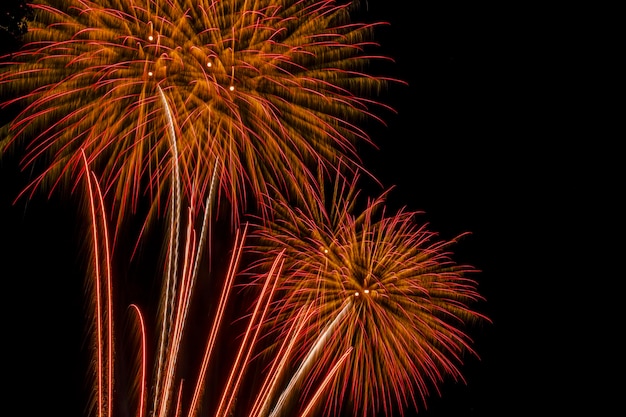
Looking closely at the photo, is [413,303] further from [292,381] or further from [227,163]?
[227,163]

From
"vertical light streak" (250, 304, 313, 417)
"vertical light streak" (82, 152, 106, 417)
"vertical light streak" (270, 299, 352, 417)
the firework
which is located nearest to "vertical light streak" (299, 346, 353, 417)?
the firework

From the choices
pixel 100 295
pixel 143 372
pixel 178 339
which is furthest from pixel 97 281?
pixel 178 339

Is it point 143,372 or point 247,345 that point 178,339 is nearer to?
point 143,372

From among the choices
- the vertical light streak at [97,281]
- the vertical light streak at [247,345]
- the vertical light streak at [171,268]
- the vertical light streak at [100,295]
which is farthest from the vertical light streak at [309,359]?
the vertical light streak at [97,281]

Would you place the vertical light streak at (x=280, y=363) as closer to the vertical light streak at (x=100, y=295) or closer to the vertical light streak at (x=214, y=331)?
the vertical light streak at (x=214, y=331)

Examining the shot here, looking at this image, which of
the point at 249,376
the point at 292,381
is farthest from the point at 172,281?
the point at 249,376

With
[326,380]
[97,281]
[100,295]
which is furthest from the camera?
[326,380]

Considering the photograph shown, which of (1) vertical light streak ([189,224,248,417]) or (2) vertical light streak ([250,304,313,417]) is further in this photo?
(2) vertical light streak ([250,304,313,417])

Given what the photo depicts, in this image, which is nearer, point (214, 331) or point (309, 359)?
point (214, 331)

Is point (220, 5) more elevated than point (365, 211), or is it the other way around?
point (220, 5)

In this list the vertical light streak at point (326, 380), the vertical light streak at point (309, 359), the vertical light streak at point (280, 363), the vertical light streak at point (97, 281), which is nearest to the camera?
the vertical light streak at point (97, 281)

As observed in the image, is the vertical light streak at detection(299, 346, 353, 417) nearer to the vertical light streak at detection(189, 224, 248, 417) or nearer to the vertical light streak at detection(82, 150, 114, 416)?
the vertical light streak at detection(189, 224, 248, 417)
